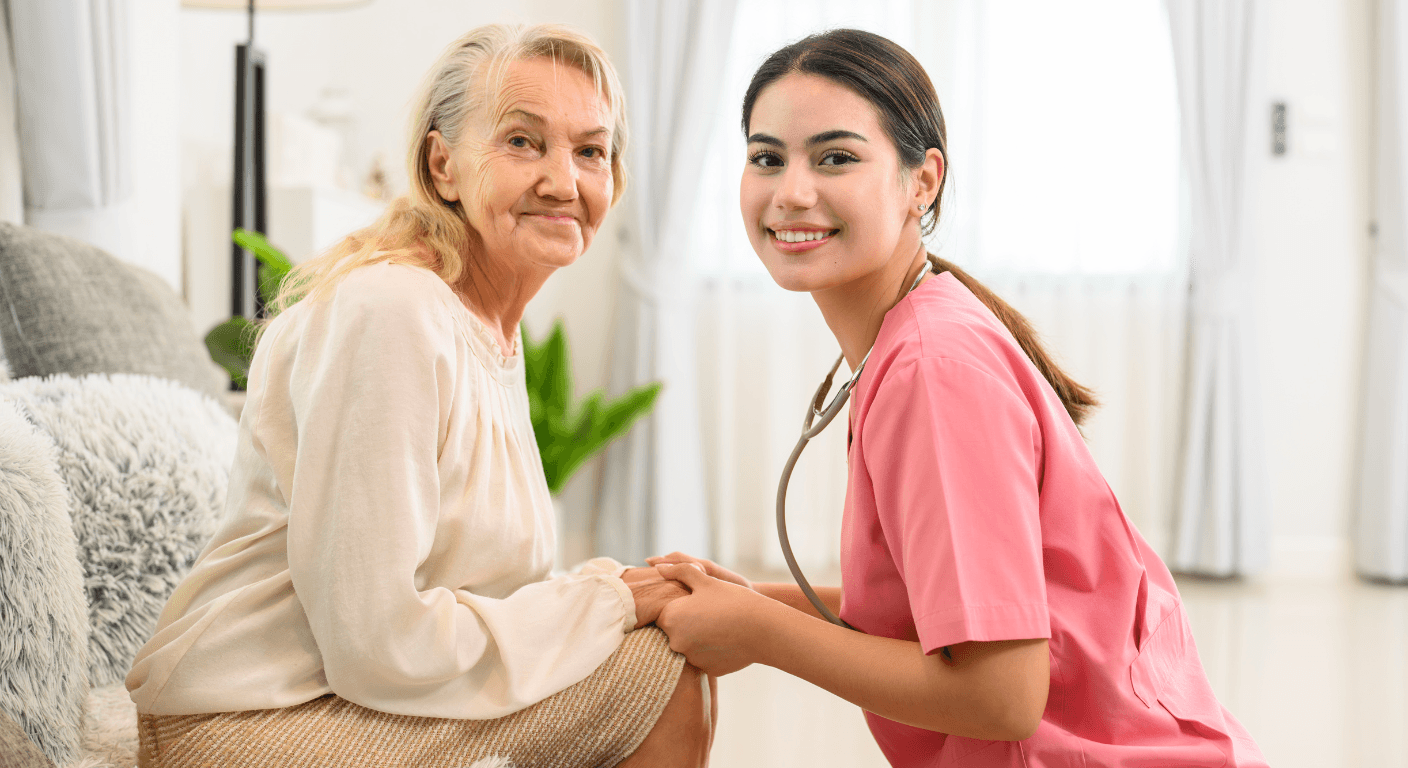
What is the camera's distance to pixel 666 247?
360 centimetres

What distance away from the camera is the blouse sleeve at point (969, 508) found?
0.79 m

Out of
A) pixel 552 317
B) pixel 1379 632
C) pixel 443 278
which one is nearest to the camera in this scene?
pixel 443 278

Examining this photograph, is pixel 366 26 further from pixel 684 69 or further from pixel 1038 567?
pixel 1038 567

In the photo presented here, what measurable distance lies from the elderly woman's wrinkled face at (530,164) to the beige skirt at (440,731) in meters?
0.47

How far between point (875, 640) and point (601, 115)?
2.21 feet

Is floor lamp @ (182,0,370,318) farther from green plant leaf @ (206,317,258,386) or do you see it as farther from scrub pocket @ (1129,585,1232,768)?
scrub pocket @ (1129,585,1232,768)

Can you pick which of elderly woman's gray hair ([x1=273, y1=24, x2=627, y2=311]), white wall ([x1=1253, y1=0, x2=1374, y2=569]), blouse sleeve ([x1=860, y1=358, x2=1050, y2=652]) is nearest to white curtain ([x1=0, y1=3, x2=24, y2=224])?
elderly woman's gray hair ([x1=273, y1=24, x2=627, y2=311])

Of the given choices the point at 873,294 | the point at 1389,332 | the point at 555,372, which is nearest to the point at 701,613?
the point at 873,294

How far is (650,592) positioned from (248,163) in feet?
7.17

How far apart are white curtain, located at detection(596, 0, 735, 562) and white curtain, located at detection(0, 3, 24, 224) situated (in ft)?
6.20

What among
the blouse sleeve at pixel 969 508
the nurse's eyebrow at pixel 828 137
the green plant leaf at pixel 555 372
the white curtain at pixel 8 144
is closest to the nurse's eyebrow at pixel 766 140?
the nurse's eyebrow at pixel 828 137

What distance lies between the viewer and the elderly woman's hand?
1044 mm

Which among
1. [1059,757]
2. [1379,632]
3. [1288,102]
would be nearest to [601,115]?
[1059,757]

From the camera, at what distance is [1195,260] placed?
3535 mm
